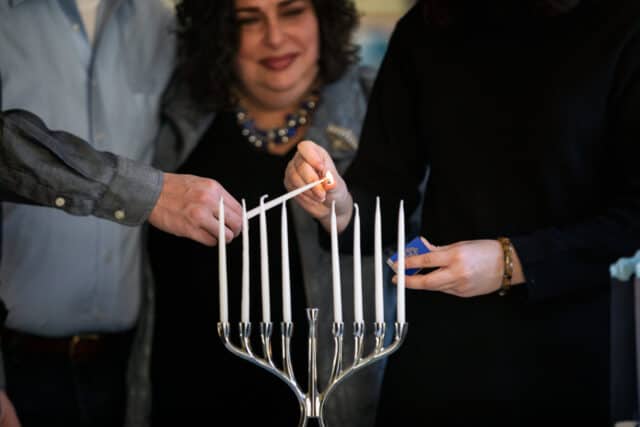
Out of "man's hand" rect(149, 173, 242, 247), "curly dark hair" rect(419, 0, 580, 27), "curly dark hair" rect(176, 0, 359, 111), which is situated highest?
"curly dark hair" rect(176, 0, 359, 111)

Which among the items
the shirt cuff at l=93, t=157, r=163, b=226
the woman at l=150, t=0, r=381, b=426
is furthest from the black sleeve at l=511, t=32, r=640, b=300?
the shirt cuff at l=93, t=157, r=163, b=226

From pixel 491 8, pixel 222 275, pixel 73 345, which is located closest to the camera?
pixel 222 275

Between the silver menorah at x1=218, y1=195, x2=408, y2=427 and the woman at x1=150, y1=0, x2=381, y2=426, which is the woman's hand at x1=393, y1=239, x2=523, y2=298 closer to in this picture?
the silver menorah at x1=218, y1=195, x2=408, y2=427

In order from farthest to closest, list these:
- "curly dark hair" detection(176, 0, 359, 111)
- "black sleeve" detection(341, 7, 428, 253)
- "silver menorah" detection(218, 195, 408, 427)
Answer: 1. "curly dark hair" detection(176, 0, 359, 111)
2. "black sleeve" detection(341, 7, 428, 253)
3. "silver menorah" detection(218, 195, 408, 427)

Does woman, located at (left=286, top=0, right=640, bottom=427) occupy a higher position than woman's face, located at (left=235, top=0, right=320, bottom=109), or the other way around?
woman's face, located at (left=235, top=0, right=320, bottom=109)

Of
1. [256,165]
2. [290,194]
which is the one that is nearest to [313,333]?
[290,194]

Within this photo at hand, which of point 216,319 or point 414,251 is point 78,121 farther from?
point 414,251

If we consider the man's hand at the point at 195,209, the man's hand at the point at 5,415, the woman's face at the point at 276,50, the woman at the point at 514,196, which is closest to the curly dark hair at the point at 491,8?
the woman at the point at 514,196

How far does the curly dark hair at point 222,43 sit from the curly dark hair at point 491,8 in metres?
0.17

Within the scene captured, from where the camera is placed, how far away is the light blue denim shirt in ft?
2.63

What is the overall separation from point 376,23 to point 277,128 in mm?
179

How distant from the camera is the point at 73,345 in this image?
3.04 ft

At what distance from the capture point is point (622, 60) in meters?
0.66

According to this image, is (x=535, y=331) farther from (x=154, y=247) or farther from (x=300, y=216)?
(x=154, y=247)
